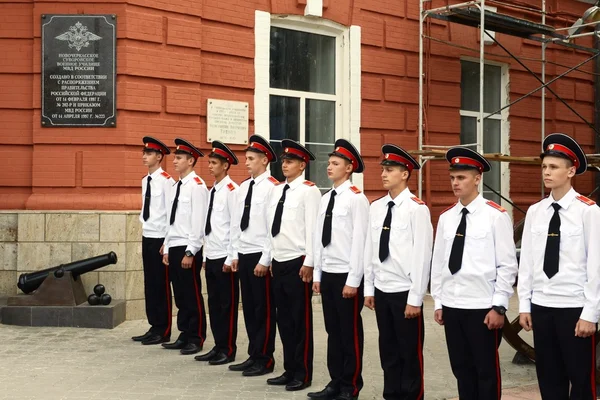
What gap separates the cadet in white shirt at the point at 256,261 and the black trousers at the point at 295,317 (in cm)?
36

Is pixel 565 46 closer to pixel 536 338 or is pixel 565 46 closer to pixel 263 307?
pixel 263 307

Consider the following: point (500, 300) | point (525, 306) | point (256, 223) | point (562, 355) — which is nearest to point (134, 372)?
point (256, 223)

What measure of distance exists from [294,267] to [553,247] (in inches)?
101

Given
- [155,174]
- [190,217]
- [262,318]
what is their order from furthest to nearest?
[155,174] → [190,217] → [262,318]

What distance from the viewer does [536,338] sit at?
517 cm

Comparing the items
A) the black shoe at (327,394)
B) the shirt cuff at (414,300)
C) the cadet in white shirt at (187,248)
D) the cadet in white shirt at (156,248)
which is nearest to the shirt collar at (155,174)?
the cadet in white shirt at (156,248)

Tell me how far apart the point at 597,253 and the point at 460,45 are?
946 cm

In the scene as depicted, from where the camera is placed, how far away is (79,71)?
1052 centimetres

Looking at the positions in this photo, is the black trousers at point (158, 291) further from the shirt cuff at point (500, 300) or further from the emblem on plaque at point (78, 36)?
the shirt cuff at point (500, 300)

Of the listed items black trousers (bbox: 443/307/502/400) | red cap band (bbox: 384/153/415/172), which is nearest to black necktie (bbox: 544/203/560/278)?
black trousers (bbox: 443/307/502/400)

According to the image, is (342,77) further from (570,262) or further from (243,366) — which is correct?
(570,262)

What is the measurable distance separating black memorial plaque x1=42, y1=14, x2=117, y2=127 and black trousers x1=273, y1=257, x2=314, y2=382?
4.13 meters

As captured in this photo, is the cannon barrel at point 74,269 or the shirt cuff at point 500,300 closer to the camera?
the shirt cuff at point 500,300

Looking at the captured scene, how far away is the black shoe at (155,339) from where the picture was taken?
9.00 meters
